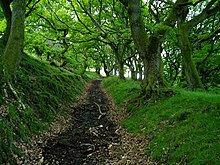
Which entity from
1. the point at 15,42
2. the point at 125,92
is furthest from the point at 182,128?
the point at 125,92

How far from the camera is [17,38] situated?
1229 cm

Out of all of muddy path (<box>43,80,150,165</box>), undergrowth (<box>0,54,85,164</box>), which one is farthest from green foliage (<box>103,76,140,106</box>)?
muddy path (<box>43,80,150,165</box>)

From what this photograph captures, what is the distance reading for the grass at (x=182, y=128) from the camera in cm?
726

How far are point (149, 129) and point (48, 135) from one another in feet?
14.8

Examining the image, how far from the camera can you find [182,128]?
900 centimetres

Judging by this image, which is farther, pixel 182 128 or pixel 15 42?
pixel 15 42

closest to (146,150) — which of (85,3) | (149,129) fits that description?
(149,129)

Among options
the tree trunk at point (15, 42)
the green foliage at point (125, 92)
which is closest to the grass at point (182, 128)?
the green foliage at point (125, 92)

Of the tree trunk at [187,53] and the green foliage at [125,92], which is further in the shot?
the green foliage at [125,92]

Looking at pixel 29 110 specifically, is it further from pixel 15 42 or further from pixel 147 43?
pixel 147 43

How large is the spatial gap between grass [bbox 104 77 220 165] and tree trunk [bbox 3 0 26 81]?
6.34m

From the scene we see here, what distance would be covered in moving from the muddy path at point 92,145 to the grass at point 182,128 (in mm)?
726

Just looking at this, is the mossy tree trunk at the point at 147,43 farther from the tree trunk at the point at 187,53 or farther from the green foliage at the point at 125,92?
the green foliage at the point at 125,92

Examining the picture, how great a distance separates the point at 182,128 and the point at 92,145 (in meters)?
3.78
